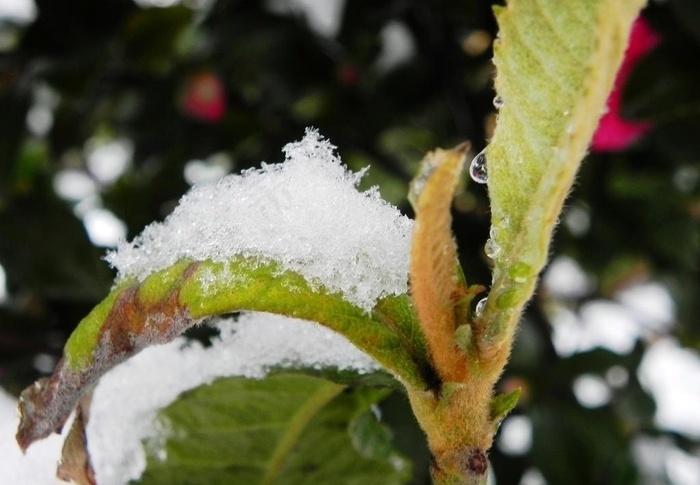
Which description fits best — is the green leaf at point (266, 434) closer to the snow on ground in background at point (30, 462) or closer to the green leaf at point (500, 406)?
the snow on ground in background at point (30, 462)

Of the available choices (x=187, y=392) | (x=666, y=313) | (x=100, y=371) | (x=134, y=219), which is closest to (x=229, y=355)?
(x=187, y=392)

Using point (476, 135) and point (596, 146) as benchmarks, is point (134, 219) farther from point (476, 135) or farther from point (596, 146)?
point (596, 146)

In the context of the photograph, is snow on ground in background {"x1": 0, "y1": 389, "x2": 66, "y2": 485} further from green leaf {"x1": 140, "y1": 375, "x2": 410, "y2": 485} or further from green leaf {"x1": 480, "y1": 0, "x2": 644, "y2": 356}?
green leaf {"x1": 480, "y1": 0, "x2": 644, "y2": 356}

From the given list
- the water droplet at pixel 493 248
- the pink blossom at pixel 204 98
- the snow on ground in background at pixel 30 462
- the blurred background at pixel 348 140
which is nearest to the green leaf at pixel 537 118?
the water droplet at pixel 493 248

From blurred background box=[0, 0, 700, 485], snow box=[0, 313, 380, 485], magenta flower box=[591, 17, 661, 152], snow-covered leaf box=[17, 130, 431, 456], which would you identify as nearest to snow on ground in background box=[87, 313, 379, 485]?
snow box=[0, 313, 380, 485]

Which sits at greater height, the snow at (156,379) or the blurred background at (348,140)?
the blurred background at (348,140)
